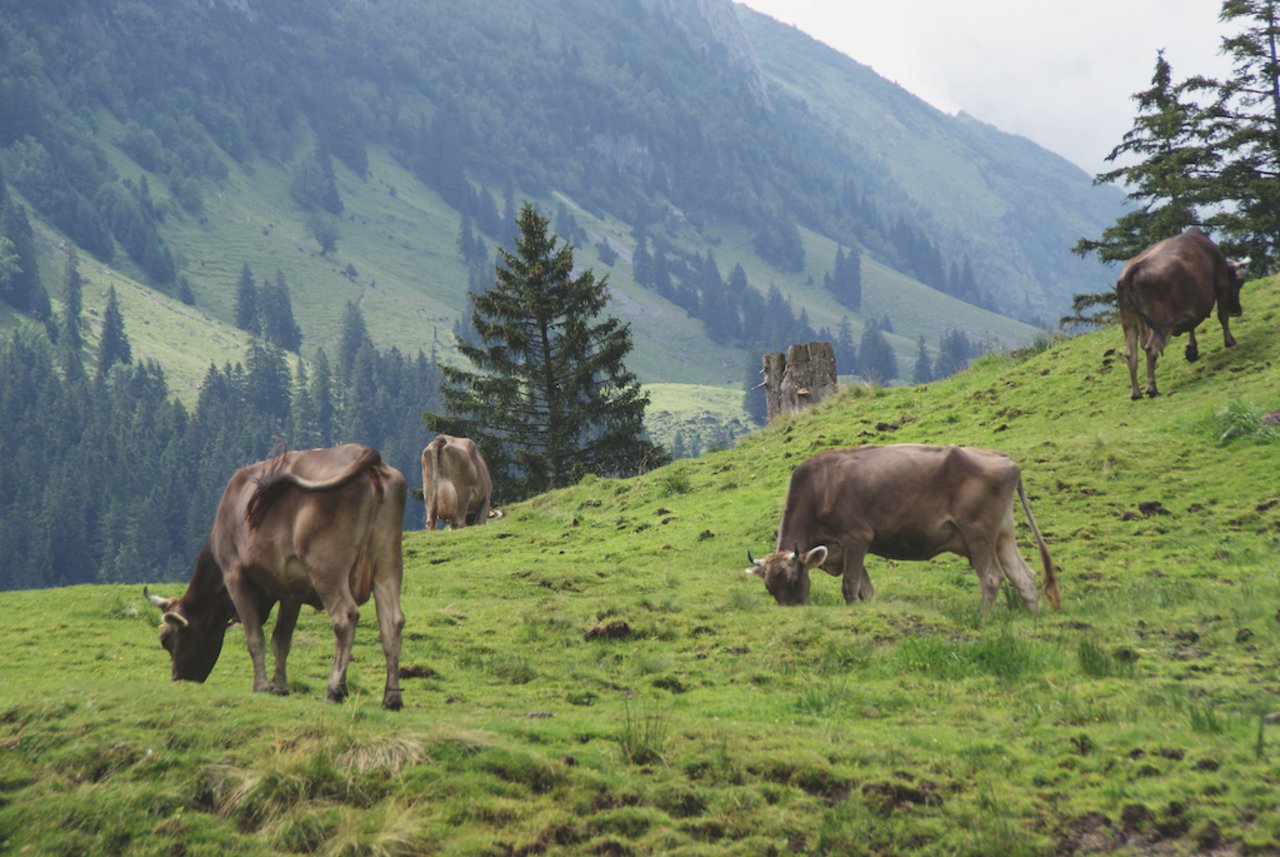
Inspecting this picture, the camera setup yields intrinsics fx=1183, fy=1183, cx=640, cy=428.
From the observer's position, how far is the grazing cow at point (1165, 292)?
79.5ft

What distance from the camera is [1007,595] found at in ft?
51.1

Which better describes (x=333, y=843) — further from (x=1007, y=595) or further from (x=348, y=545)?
(x=1007, y=595)

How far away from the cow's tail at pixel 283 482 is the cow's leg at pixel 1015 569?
28.1 ft

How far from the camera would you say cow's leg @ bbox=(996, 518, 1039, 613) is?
50.2 ft

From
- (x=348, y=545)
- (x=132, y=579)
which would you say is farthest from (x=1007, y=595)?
(x=132, y=579)

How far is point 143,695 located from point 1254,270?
40.2m

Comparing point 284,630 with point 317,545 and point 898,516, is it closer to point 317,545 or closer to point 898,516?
point 317,545

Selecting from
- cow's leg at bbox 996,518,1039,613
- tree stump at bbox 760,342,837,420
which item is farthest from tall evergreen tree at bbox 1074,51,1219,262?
cow's leg at bbox 996,518,1039,613

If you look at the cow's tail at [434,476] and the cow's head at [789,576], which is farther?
the cow's tail at [434,476]

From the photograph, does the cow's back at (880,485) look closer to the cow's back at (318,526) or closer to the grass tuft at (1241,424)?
the grass tuft at (1241,424)

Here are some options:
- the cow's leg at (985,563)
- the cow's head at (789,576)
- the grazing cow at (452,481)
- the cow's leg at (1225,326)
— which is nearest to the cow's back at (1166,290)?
the cow's leg at (1225,326)

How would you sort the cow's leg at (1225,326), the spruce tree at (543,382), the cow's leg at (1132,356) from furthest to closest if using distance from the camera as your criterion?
the spruce tree at (543,382) < the cow's leg at (1225,326) < the cow's leg at (1132,356)

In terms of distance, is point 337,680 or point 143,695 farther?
point 337,680

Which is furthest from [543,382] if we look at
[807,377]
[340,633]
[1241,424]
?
[340,633]
